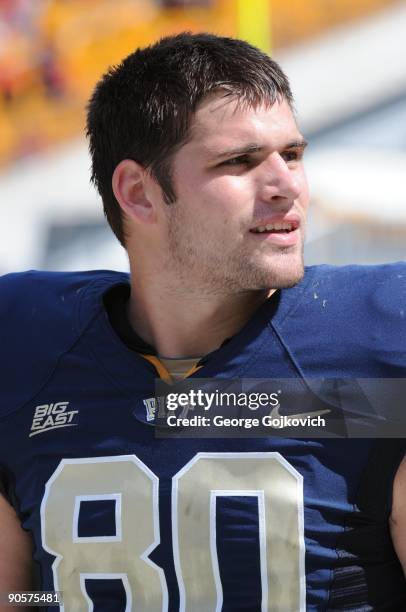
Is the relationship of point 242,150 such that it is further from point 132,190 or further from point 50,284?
point 50,284

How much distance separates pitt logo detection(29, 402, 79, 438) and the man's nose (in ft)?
1.33

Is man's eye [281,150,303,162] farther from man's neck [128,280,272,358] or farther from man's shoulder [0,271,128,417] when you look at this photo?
man's shoulder [0,271,128,417]

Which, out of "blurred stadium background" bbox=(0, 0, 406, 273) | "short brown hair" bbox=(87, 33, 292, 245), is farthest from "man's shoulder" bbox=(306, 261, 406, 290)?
"blurred stadium background" bbox=(0, 0, 406, 273)

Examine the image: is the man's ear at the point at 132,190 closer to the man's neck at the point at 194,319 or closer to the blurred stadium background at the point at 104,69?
the man's neck at the point at 194,319

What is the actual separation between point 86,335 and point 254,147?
367mm

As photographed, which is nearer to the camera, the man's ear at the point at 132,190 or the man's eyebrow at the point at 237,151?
the man's eyebrow at the point at 237,151

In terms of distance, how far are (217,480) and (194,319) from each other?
249 millimetres

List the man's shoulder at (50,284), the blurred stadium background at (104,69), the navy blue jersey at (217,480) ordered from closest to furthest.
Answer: the navy blue jersey at (217,480) < the man's shoulder at (50,284) < the blurred stadium background at (104,69)

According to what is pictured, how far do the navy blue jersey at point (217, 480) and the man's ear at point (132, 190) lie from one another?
0.17 meters

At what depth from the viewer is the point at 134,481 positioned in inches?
52.6

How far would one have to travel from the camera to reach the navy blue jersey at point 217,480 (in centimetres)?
128

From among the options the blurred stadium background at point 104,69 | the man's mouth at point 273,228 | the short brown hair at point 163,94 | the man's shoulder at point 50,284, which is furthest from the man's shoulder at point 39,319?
the blurred stadium background at point 104,69

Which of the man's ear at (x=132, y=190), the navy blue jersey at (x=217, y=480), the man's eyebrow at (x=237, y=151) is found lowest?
the navy blue jersey at (x=217, y=480)

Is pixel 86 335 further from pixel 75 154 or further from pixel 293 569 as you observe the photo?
pixel 75 154
